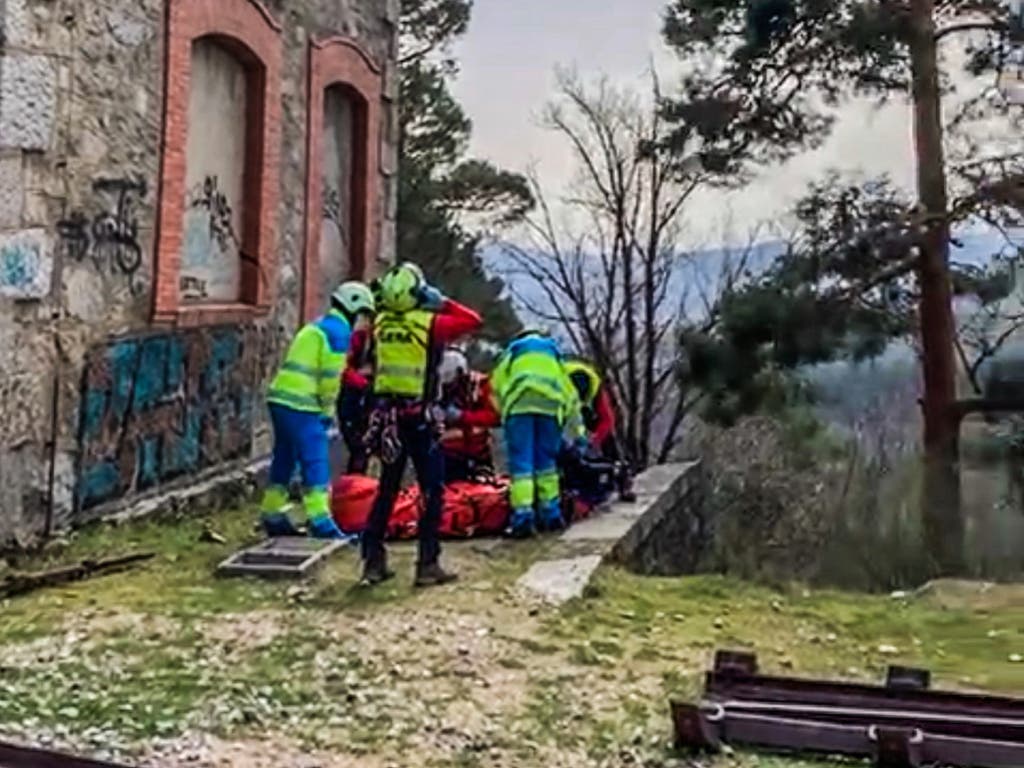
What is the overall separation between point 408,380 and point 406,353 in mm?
136

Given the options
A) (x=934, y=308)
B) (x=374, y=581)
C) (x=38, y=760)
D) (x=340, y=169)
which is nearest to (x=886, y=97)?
(x=934, y=308)

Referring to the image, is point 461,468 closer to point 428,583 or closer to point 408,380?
point 428,583

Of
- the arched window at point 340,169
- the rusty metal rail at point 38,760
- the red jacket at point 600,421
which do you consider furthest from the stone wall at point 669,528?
the rusty metal rail at point 38,760

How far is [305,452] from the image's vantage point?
8.02m

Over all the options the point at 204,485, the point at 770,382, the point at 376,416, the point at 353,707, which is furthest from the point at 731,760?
the point at 770,382

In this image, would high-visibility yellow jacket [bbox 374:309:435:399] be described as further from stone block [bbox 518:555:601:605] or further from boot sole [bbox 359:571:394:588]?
stone block [bbox 518:555:601:605]

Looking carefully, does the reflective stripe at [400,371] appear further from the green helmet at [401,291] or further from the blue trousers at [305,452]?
the blue trousers at [305,452]

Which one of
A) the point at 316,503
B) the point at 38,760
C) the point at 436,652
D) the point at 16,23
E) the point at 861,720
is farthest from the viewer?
the point at 316,503

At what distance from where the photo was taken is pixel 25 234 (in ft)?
24.9

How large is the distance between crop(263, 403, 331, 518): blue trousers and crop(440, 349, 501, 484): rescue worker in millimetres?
867

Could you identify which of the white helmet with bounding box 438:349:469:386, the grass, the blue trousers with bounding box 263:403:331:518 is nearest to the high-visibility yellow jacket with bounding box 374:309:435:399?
the white helmet with bounding box 438:349:469:386

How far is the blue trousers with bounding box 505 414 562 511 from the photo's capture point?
827 cm

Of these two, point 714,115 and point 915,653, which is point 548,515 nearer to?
point 915,653

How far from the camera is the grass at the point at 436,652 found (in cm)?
474
